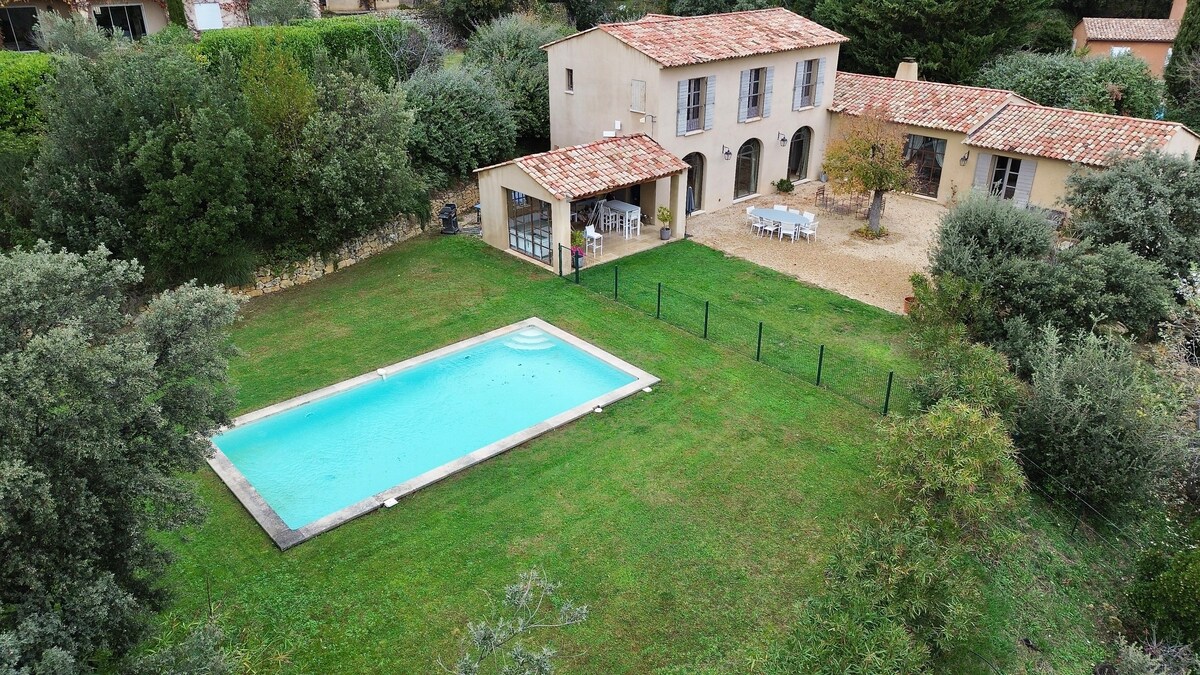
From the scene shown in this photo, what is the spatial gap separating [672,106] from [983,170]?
1205 cm

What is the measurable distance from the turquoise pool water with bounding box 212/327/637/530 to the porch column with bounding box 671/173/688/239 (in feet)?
27.4

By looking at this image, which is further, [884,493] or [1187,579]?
[884,493]

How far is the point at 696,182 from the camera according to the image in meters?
29.5

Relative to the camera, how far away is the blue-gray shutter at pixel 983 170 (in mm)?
28719

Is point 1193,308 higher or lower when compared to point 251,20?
lower

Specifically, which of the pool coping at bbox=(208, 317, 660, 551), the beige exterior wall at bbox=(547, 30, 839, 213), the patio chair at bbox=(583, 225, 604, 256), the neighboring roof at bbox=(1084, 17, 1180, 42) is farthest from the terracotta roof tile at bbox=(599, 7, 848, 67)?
the neighboring roof at bbox=(1084, 17, 1180, 42)

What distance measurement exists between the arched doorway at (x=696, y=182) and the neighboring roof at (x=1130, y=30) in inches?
1396

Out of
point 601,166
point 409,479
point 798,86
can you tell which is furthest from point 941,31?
point 409,479

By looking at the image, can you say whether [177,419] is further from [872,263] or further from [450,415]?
[872,263]

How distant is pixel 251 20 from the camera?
34.2 meters

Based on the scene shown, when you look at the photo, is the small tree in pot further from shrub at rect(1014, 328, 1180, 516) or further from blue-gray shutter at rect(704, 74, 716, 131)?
shrub at rect(1014, 328, 1180, 516)

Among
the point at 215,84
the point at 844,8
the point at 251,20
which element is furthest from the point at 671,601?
the point at 844,8

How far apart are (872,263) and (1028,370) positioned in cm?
806

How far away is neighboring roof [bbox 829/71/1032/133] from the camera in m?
29.6
